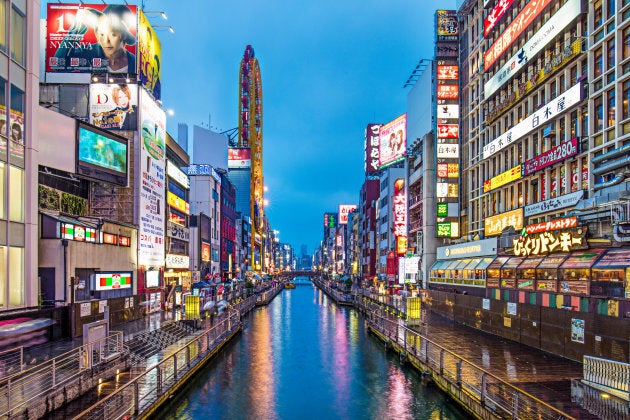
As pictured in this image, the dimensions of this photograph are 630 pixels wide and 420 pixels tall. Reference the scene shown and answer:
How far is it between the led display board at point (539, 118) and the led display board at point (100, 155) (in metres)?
33.6

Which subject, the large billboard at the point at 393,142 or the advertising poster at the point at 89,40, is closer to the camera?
the advertising poster at the point at 89,40

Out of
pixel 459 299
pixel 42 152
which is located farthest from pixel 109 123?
pixel 459 299

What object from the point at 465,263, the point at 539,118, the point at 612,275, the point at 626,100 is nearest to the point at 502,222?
the point at 465,263

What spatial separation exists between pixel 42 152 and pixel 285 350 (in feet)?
71.2

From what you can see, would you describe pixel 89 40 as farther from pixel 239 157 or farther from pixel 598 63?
pixel 239 157

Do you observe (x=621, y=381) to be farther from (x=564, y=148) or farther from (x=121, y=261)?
(x=121, y=261)

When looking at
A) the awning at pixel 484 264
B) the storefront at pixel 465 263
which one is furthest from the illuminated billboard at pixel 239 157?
the awning at pixel 484 264

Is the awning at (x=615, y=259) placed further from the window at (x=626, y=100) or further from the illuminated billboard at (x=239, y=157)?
the illuminated billboard at (x=239, y=157)

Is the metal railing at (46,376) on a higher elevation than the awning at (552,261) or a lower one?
lower

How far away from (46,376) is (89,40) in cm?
4142

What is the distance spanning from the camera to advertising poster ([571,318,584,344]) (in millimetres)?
21531

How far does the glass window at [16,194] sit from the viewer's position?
25.9 meters

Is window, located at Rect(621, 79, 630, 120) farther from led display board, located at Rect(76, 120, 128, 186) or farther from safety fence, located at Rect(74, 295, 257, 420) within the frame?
led display board, located at Rect(76, 120, 128, 186)

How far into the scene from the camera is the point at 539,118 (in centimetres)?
3909
